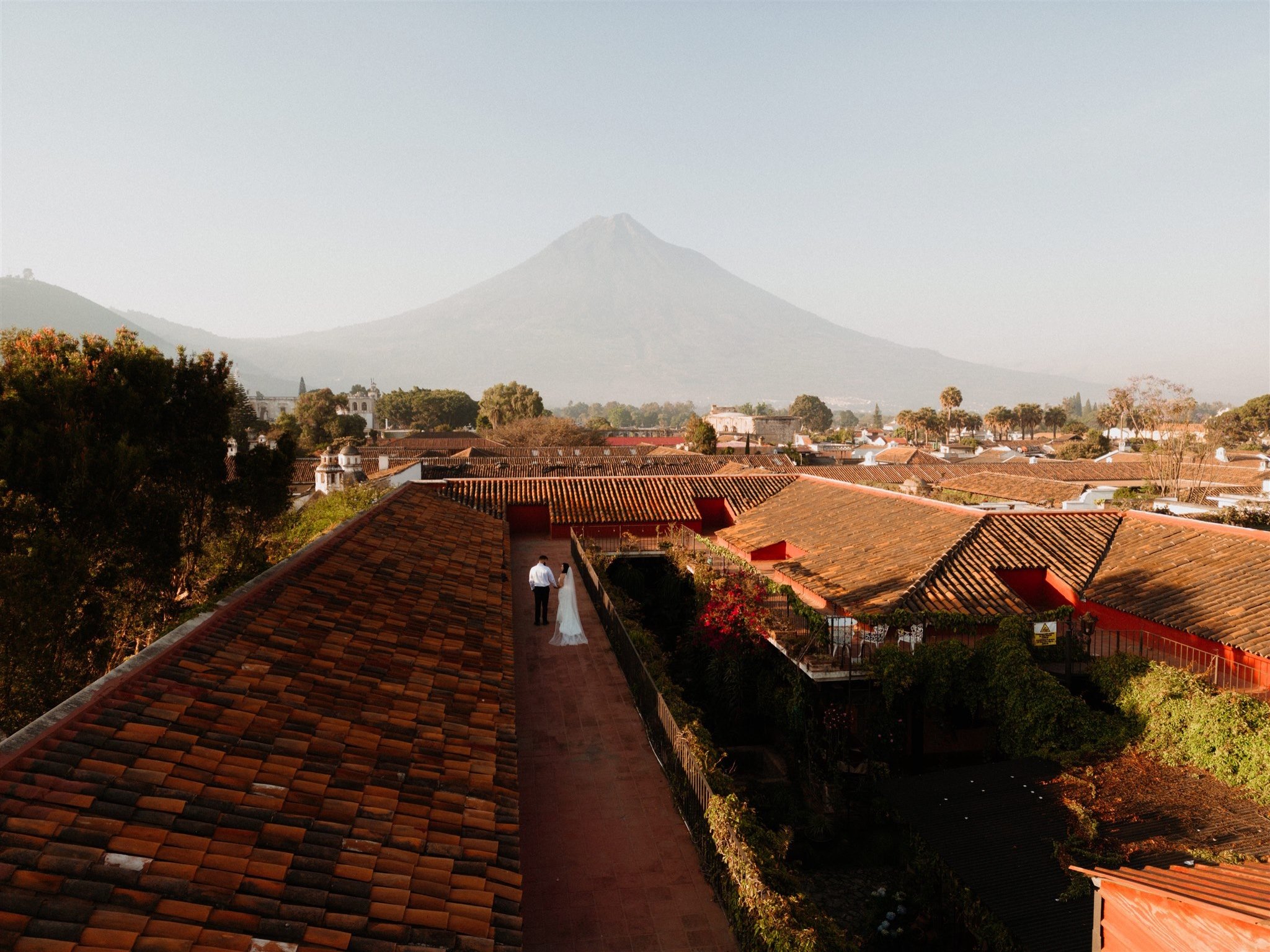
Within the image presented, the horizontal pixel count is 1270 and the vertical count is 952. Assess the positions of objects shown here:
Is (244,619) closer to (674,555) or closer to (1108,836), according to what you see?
(1108,836)

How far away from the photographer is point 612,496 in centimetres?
2244

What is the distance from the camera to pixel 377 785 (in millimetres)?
4402

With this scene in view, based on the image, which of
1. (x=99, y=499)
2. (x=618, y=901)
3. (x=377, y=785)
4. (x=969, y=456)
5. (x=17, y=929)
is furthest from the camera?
(x=969, y=456)

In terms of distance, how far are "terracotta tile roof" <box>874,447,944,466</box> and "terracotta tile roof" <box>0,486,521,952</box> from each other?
159ft

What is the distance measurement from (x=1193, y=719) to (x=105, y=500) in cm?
1411

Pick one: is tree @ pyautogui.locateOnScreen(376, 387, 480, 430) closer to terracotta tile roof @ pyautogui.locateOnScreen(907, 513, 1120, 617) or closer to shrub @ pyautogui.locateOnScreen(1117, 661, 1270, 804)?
terracotta tile roof @ pyautogui.locateOnScreen(907, 513, 1120, 617)

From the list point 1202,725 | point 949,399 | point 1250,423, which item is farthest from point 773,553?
point 949,399

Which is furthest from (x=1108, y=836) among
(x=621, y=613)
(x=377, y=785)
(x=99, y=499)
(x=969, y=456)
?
(x=969, y=456)

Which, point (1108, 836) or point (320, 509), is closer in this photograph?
point (1108, 836)

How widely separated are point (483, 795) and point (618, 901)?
143 centimetres

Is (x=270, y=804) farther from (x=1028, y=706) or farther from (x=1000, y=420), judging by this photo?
(x=1000, y=420)

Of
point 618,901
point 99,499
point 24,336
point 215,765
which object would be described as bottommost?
point 618,901

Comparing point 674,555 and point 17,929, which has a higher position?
point 17,929

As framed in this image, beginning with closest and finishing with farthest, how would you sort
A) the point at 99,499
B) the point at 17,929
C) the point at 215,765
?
the point at 17,929
the point at 215,765
the point at 99,499
